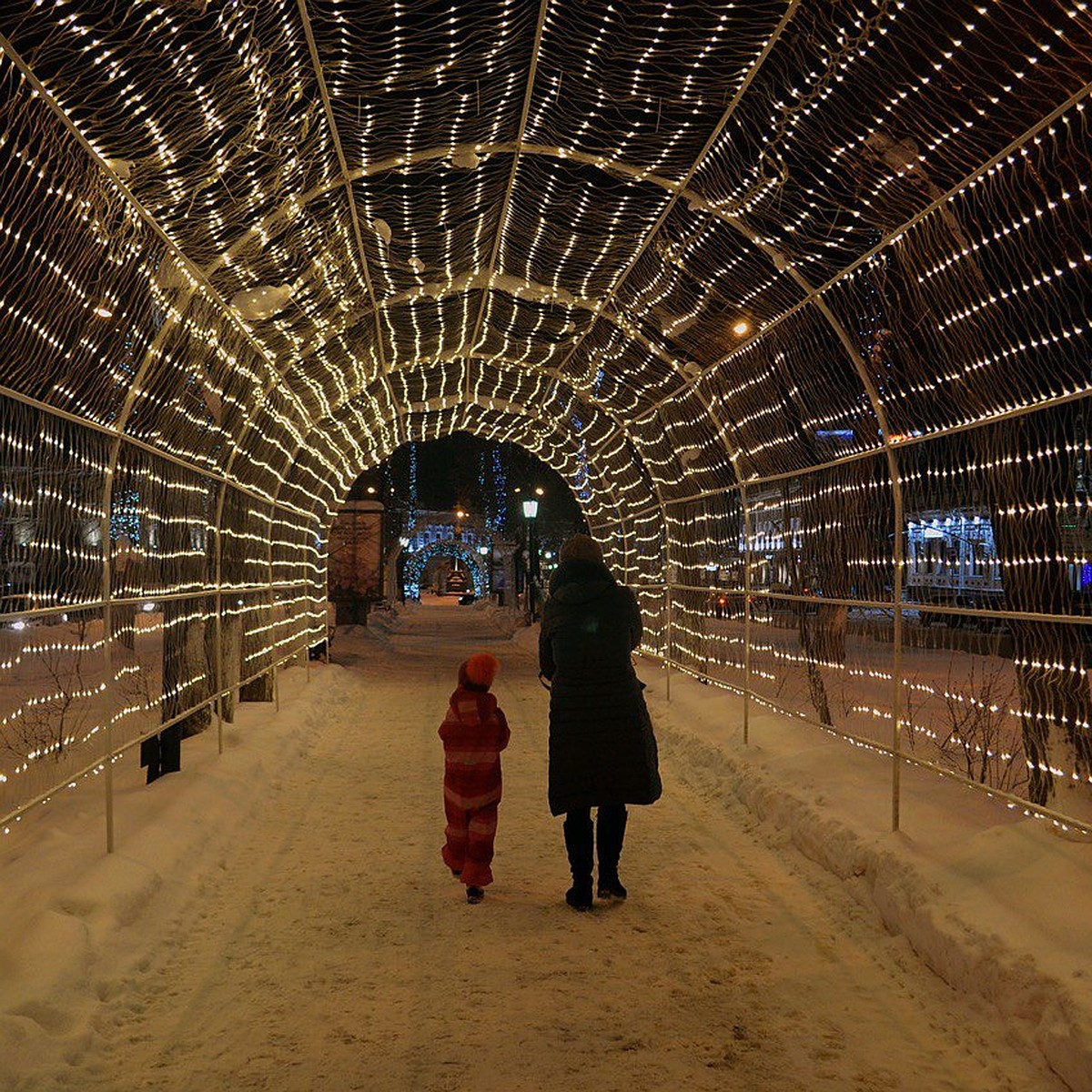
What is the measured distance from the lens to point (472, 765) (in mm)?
6238

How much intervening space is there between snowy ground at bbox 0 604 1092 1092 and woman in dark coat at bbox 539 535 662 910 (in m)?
0.35

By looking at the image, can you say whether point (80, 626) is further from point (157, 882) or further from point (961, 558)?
point (961, 558)

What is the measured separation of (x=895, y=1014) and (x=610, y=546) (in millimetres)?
15160

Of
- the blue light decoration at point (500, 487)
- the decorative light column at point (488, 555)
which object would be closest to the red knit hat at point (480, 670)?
the blue light decoration at point (500, 487)

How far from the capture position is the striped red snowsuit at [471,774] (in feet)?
20.3

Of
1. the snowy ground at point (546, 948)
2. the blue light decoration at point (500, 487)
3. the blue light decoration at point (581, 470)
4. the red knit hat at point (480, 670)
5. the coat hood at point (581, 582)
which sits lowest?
the snowy ground at point (546, 948)

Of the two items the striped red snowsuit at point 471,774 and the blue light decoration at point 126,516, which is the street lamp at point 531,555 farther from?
the striped red snowsuit at point 471,774

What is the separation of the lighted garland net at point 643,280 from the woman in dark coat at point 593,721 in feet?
4.73

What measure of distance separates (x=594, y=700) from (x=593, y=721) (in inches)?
3.9

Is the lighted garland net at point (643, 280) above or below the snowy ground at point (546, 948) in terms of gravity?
above

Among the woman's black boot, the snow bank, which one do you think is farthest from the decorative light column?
the woman's black boot

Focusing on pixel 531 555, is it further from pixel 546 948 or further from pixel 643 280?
pixel 546 948

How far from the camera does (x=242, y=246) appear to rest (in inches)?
314

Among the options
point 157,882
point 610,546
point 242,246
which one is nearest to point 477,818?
point 157,882
